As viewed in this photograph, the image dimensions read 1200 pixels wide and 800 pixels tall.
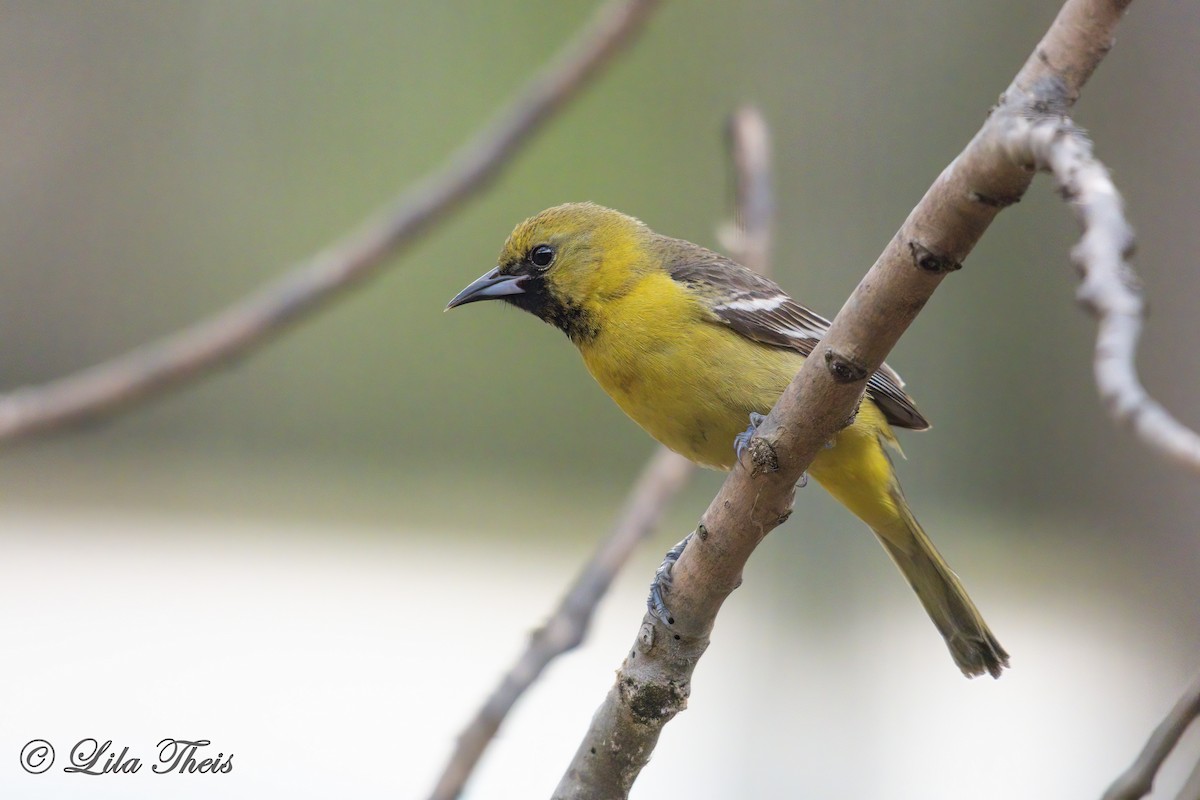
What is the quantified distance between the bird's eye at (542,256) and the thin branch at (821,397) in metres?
1.57

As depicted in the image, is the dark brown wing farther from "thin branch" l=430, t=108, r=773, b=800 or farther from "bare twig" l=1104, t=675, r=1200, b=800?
"bare twig" l=1104, t=675, r=1200, b=800

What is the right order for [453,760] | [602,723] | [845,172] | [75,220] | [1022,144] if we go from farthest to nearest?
[75,220]
[845,172]
[453,760]
[602,723]
[1022,144]

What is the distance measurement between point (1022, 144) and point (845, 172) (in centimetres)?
599

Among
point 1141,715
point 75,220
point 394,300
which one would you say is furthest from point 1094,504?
point 75,220

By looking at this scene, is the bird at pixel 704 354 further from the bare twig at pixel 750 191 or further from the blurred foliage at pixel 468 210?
the blurred foliage at pixel 468 210

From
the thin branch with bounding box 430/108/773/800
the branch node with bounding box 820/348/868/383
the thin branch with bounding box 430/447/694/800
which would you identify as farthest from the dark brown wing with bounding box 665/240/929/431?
the branch node with bounding box 820/348/868/383

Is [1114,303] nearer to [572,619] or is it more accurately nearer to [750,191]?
[572,619]

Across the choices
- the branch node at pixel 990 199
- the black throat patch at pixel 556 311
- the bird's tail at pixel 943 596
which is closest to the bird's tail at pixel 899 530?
the bird's tail at pixel 943 596

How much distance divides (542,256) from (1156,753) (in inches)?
94.7

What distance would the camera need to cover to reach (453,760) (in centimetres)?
259

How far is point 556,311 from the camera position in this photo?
356cm

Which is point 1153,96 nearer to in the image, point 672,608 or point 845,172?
point 845,172

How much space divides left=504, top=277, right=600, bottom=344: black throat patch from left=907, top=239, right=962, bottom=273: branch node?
179 centimetres

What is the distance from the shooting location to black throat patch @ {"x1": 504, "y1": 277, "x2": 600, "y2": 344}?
343 cm
